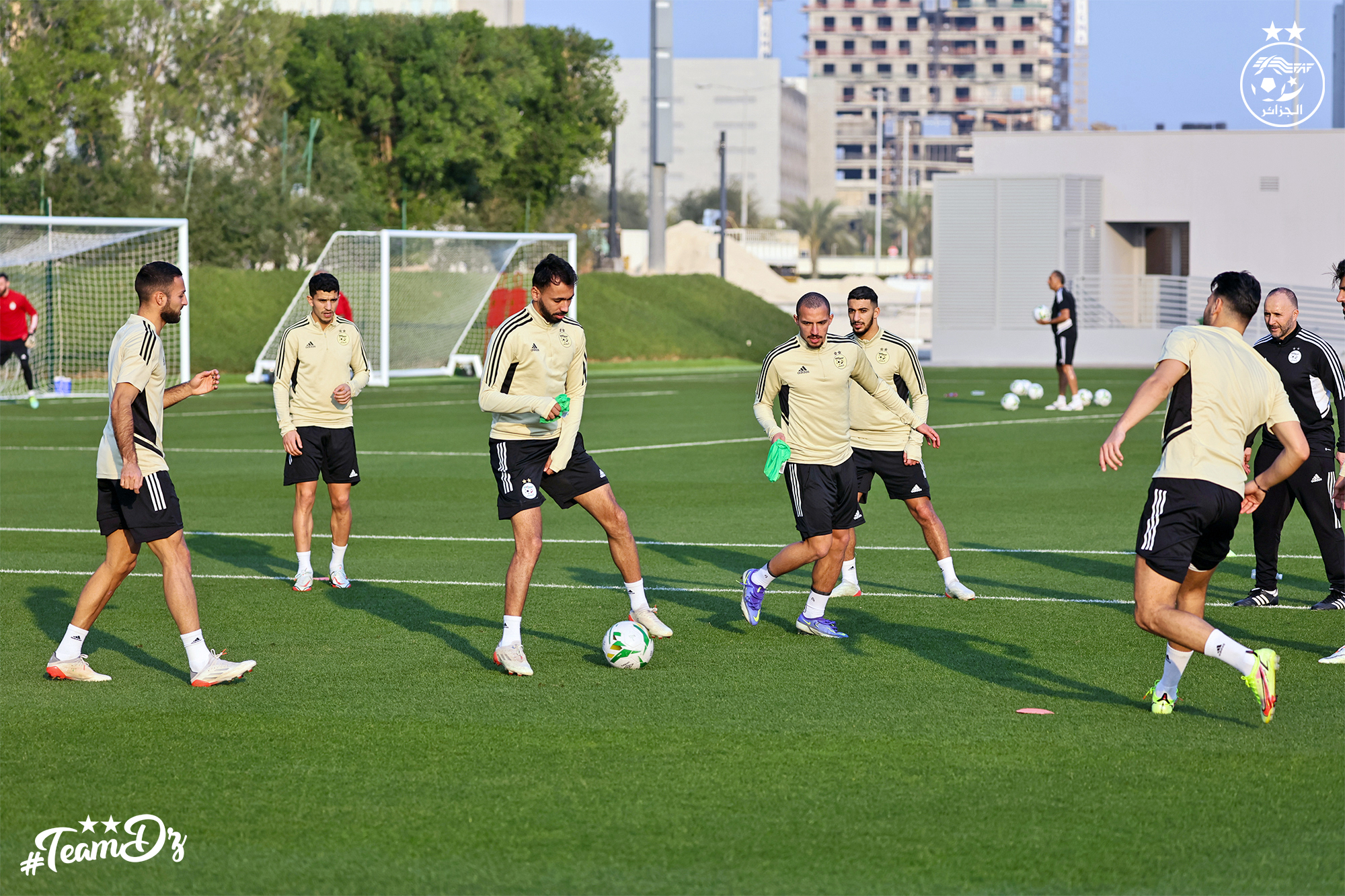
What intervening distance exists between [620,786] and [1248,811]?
7.70 feet

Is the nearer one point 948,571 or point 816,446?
point 816,446

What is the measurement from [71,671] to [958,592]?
5509mm

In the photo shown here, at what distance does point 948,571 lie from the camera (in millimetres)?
10344

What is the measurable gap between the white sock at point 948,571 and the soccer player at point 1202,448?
3.48 m

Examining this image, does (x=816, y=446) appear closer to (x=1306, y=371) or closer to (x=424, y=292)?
(x=1306, y=371)

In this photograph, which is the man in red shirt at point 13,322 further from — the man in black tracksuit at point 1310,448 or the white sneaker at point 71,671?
the man in black tracksuit at point 1310,448

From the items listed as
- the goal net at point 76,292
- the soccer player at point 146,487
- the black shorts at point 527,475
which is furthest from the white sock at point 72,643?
the goal net at point 76,292

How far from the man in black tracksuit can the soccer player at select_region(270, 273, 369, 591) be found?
20.2 feet

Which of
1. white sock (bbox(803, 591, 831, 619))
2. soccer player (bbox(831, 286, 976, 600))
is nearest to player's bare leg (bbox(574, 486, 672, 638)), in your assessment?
white sock (bbox(803, 591, 831, 619))

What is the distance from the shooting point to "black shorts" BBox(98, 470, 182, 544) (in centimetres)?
762

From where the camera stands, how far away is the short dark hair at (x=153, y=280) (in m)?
7.56

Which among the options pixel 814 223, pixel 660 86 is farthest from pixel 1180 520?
pixel 814 223

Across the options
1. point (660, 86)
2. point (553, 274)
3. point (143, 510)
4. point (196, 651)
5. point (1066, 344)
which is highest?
point (660, 86)

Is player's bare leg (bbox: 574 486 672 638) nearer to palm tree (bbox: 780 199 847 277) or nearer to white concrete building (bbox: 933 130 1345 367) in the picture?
white concrete building (bbox: 933 130 1345 367)
